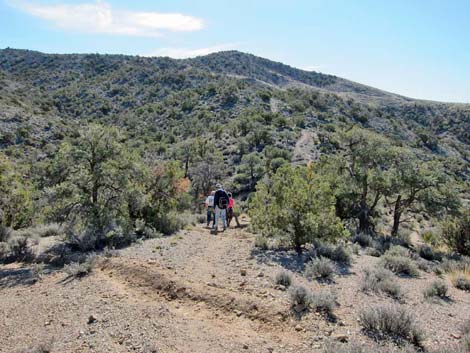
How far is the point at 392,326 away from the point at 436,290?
3.56 m

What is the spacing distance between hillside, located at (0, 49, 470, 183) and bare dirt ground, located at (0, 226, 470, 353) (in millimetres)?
35539

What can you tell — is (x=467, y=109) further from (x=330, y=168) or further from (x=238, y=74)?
(x=330, y=168)

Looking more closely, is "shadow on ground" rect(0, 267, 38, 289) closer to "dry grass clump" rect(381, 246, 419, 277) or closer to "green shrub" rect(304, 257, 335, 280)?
"green shrub" rect(304, 257, 335, 280)

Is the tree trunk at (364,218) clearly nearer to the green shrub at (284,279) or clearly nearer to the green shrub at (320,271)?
the green shrub at (320,271)

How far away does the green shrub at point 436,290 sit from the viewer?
9406 mm

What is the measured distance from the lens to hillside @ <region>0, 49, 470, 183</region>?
163ft

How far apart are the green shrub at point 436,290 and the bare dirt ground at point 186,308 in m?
0.23

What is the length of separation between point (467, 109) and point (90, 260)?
97.3 metres

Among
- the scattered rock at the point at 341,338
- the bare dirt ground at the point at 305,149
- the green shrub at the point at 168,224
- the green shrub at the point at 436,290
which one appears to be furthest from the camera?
the bare dirt ground at the point at 305,149

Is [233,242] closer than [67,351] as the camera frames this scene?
No

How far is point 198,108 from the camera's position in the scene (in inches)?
2554

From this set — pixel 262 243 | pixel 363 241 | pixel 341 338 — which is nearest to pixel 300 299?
pixel 341 338

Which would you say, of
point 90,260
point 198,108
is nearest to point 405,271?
point 90,260

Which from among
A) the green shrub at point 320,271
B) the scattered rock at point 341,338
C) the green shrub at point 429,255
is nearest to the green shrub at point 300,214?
the green shrub at point 320,271
